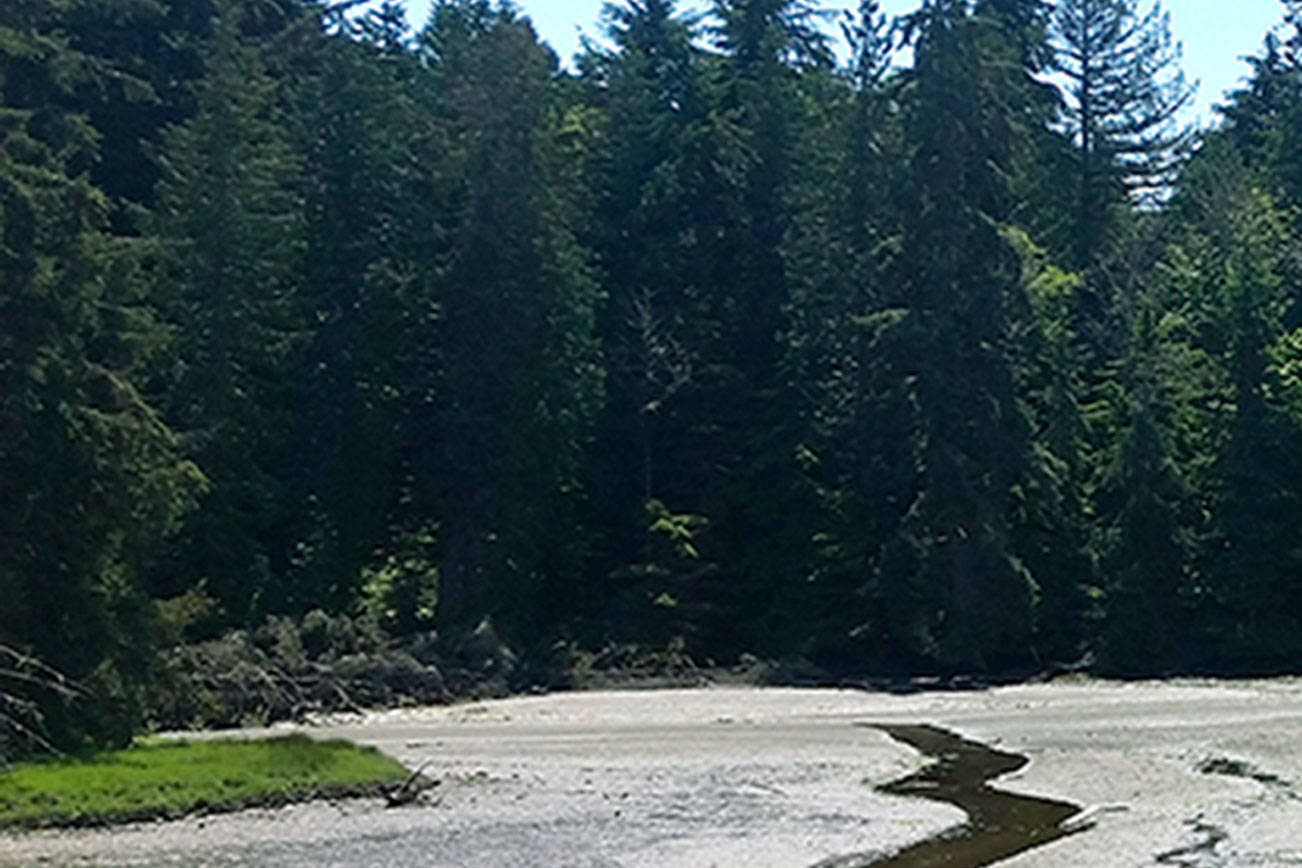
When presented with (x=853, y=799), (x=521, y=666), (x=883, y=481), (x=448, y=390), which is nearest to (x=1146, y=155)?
(x=883, y=481)

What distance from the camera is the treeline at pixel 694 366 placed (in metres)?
53.6

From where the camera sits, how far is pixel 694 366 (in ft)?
203

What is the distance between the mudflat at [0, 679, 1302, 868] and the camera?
23.1m

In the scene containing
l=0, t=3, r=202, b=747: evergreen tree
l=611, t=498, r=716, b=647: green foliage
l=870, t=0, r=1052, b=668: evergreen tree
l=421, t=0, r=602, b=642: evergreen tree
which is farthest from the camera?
l=421, t=0, r=602, b=642: evergreen tree

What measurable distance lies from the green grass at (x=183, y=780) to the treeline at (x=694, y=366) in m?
20.0

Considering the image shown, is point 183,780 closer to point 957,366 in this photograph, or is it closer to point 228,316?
point 228,316

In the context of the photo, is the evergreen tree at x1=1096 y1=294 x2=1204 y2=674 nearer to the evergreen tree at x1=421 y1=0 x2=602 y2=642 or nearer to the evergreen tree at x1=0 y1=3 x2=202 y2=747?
the evergreen tree at x1=421 y1=0 x2=602 y2=642

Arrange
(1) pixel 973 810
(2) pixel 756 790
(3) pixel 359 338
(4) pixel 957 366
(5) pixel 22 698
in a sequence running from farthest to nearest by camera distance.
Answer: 1. (3) pixel 359 338
2. (4) pixel 957 366
3. (5) pixel 22 698
4. (2) pixel 756 790
5. (1) pixel 973 810

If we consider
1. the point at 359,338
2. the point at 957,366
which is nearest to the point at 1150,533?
the point at 957,366

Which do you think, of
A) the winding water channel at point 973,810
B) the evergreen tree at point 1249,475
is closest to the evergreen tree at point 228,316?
the winding water channel at point 973,810

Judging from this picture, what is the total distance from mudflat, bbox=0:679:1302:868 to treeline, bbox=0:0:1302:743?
10546mm

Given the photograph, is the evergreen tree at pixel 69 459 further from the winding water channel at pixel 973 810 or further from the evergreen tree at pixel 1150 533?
the evergreen tree at pixel 1150 533

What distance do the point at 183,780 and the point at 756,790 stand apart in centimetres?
854

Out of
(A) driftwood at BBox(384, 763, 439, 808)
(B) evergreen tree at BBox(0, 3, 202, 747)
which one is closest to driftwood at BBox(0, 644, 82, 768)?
(B) evergreen tree at BBox(0, 3, 202, 747)
